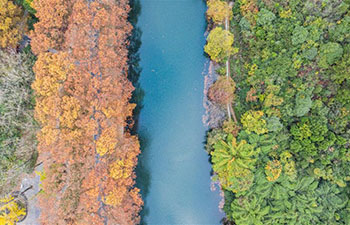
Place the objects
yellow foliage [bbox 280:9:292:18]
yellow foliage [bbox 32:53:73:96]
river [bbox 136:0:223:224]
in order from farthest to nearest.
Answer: river [bbox 136:0:223:224], yellow foliage [bbox 280:9:292:18], yellow foliage [bbox 32:53:73:96]

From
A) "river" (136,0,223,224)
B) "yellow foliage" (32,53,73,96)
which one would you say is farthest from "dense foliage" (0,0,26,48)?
"river" (136,0,223,224)

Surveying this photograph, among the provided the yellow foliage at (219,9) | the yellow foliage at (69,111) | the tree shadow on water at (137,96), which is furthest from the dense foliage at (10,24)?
the yellow foliage at (219,9)

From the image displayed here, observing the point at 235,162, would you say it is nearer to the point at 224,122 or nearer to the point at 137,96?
the point at 224,122

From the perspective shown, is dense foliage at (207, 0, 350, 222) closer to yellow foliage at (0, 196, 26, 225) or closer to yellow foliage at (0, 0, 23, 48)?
yellow foliage at (0, 196, 26, 225)

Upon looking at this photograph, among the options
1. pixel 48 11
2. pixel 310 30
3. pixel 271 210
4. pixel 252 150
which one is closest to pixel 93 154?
pixel 48 11

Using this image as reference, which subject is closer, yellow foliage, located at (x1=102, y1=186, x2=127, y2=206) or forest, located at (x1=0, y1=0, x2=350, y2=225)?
forest, located at (x1=0, y1=0, x2=350, y2=225)

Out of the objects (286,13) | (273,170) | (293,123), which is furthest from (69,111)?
(286,13)

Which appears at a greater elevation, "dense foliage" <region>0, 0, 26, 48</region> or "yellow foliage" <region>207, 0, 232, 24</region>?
"yellow foliage" <region>207, 0, 232, 24</region>
